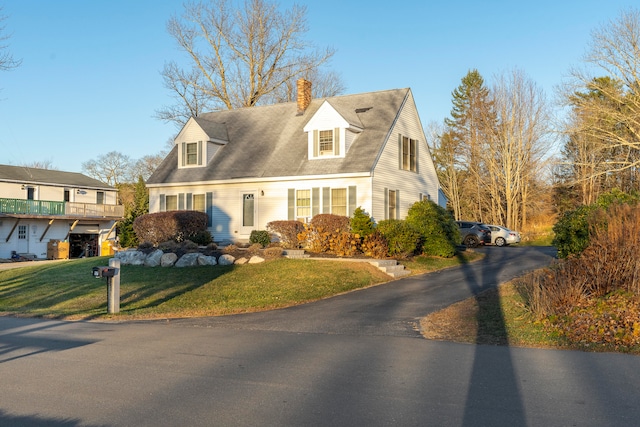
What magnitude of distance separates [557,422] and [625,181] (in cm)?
4843

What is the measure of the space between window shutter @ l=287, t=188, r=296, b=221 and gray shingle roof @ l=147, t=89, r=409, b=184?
91cm

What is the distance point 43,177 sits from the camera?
51.5 metres

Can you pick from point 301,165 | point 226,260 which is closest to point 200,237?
point 226,260

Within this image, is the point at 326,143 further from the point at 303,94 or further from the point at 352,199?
the point at 303,94

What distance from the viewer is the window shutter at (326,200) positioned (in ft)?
87.8

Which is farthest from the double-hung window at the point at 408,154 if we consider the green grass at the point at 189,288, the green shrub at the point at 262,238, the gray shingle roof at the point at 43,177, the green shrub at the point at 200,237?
the gray shingle roof at the point at 43,177

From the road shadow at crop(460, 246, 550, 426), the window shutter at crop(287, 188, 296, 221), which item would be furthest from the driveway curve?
the window shutter at crop(287, 188, 296, 221)

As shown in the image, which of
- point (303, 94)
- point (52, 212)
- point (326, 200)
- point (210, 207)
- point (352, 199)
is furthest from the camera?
point (52, 212)

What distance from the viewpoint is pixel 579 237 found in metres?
16.1

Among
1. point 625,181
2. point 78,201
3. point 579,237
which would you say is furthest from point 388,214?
point 78,201

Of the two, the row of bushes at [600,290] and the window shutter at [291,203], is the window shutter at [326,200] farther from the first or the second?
the row of bushes at [600,290]

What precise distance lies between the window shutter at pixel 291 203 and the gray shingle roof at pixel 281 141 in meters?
0.91

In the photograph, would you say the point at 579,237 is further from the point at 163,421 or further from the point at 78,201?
the point at 78,201

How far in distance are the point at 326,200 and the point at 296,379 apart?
19.8 metres
